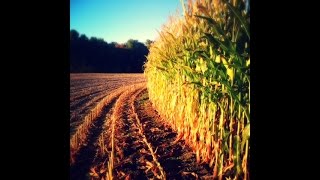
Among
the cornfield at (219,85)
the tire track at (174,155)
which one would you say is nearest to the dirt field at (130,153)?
the tire track at (174,155)

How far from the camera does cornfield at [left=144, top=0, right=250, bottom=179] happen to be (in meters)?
1.76

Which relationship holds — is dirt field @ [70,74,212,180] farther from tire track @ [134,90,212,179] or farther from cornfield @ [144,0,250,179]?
cornfield @ [144,0,250,179]

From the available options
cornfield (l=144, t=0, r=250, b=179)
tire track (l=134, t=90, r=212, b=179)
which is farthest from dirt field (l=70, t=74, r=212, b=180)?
cornfield (l=144, t=0, r=250, b=179)

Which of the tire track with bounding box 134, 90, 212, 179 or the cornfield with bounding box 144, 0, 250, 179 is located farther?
the tire track with bounding box 134, 90, 212, 179

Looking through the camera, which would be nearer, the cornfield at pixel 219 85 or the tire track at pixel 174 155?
the cornfield at pixel 219 85

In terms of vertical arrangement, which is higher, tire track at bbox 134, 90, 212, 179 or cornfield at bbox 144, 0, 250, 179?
cornfield at bbox 144, 0, 250, 179

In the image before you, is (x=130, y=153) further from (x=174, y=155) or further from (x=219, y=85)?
(x=219, y=85)

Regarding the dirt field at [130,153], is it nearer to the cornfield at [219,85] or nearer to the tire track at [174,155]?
the tire track at [174,155]

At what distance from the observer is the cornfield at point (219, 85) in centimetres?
176

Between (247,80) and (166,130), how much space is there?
81.7 inches

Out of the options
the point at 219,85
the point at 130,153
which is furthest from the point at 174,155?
the point at 219,85
